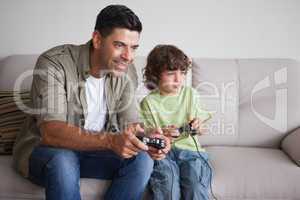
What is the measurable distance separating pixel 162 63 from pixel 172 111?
8.7 inches

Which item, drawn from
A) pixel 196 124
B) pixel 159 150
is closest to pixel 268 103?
pixel 196 124

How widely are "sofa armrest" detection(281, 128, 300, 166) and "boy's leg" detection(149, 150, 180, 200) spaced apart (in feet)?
1.74

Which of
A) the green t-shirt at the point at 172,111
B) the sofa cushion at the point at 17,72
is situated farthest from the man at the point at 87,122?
the sofa cushion at the point at 17,72

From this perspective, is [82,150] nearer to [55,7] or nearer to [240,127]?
[240,127]

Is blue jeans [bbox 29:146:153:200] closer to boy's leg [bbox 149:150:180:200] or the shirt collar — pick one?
boy's leg [bbox 149:150:180:200]

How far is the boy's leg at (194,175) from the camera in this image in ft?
4.42

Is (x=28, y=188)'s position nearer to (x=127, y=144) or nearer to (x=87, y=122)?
(x=87, y=122)

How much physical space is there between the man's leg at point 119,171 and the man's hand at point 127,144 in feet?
0.28

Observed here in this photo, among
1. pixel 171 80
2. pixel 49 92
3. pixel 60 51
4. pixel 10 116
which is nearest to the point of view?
pixel 49 92

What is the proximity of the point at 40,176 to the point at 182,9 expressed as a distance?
125 centimetres

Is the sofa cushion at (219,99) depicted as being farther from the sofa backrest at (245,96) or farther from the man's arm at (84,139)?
the man's arm at (84,139)

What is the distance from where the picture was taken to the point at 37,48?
7.14 feet

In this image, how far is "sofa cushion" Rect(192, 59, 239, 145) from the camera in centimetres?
185

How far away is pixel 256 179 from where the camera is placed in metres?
1.44
